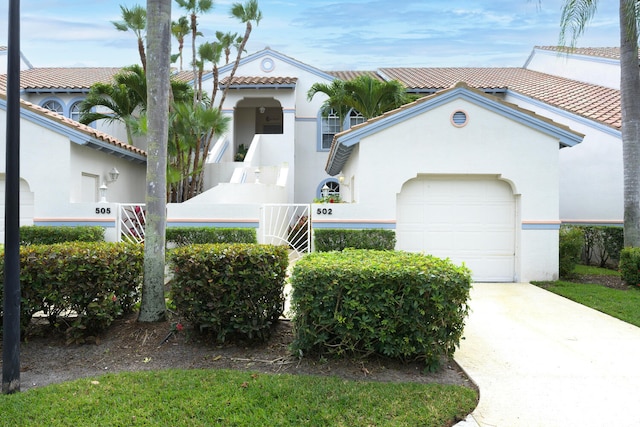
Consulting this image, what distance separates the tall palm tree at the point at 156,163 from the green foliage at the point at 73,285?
357 mm

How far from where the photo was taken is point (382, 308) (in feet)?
14.7

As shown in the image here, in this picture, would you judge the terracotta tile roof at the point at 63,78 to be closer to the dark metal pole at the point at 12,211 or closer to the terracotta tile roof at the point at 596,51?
the dark metal pole at the point at 12,211

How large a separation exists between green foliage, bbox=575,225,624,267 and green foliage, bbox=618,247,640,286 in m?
3.14

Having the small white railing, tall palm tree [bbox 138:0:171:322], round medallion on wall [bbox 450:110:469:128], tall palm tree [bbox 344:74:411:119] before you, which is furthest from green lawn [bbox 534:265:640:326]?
the small white railing

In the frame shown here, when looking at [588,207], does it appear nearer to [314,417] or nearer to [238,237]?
[238,237]

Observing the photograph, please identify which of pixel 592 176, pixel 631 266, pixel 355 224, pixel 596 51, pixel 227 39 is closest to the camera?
pixel 631 266

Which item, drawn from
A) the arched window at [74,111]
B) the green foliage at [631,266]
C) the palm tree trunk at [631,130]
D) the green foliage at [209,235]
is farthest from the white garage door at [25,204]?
the palm tree trunk at [631,130]

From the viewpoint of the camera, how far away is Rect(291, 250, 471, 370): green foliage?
4504 mm

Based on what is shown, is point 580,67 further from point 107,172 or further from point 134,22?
point 107,172

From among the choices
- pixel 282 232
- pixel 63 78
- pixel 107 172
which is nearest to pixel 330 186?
pixel 282 232

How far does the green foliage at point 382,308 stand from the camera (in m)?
4.50

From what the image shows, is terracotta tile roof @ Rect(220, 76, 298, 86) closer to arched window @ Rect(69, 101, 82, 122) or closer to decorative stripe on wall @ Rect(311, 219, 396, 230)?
arched window @ Rect(69, 101, 82, 122)

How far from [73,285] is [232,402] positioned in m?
2.66

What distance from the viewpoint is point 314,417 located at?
142 inches
